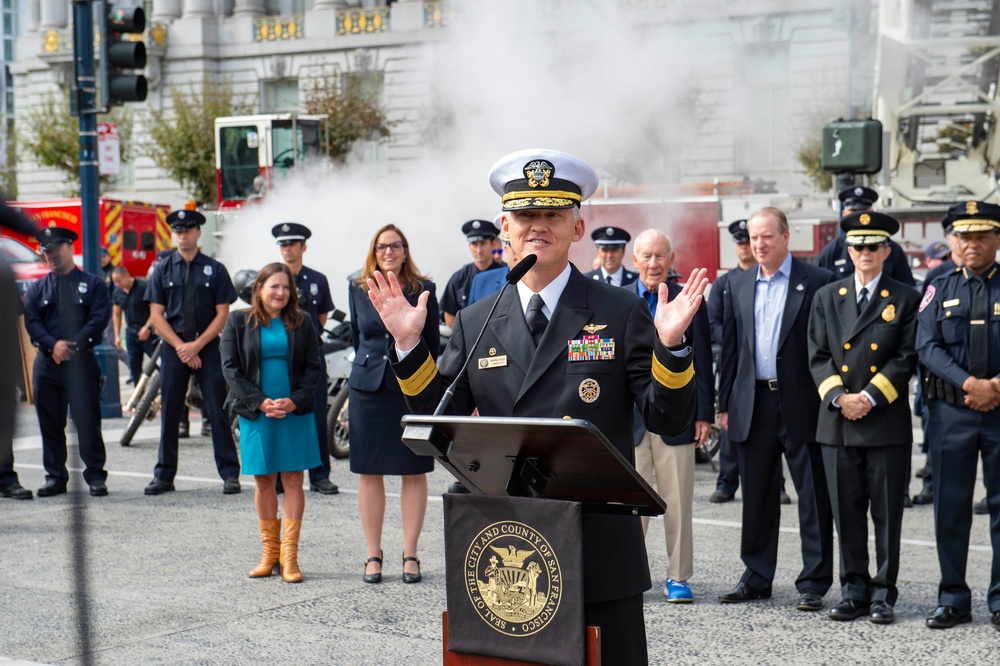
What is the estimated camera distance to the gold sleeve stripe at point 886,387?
588cm

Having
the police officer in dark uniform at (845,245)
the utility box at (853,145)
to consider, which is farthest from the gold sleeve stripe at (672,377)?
the utility box at (853,145)

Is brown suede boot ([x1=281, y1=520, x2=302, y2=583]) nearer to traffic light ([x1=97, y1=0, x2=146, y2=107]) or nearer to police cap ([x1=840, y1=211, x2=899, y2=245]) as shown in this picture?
→ police cap ([x1=840, y1=211, x2=899, y2=245])

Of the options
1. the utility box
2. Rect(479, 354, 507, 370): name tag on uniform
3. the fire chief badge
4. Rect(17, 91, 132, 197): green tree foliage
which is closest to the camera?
the fire chief badge

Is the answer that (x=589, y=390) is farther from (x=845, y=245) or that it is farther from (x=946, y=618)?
(x=845, y=245)

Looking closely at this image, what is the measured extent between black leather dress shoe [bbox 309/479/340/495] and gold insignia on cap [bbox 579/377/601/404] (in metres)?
6.34

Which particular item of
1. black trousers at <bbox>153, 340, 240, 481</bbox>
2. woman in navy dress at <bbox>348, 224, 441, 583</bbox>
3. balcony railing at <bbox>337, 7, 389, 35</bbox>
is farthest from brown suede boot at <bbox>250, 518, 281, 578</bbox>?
balcony railing at <bbox>337, 7, 389, 35</bbox>

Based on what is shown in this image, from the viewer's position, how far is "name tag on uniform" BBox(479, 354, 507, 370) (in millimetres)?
3250

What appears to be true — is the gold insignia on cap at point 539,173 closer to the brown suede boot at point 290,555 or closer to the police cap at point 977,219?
the police cap at point 977,219

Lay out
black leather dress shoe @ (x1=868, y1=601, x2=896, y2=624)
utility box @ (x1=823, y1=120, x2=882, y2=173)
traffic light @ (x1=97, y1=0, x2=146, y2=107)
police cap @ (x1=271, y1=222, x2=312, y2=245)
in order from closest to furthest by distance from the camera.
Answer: black leather dress shoe @ (x1=868, y1=601, x2=896, y2=624)
police cap @ (x1=271, y1=222, x2=312, y2=245)
utility box @ (x1=823, y1=120, x2=882, y2=173)
traffic light @ (x1=97, y1=0, x2=146, y2=107)

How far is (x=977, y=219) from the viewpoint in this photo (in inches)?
230

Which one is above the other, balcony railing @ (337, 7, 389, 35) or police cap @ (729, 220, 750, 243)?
balcony railing @ (337, 7, 389, 35)

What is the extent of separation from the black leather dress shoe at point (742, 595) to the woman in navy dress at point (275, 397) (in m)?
2.18

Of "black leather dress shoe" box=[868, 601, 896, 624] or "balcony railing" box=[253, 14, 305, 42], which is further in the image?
"balcony railing" box=[253, 14, 305, 42]

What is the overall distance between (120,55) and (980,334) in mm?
8194
